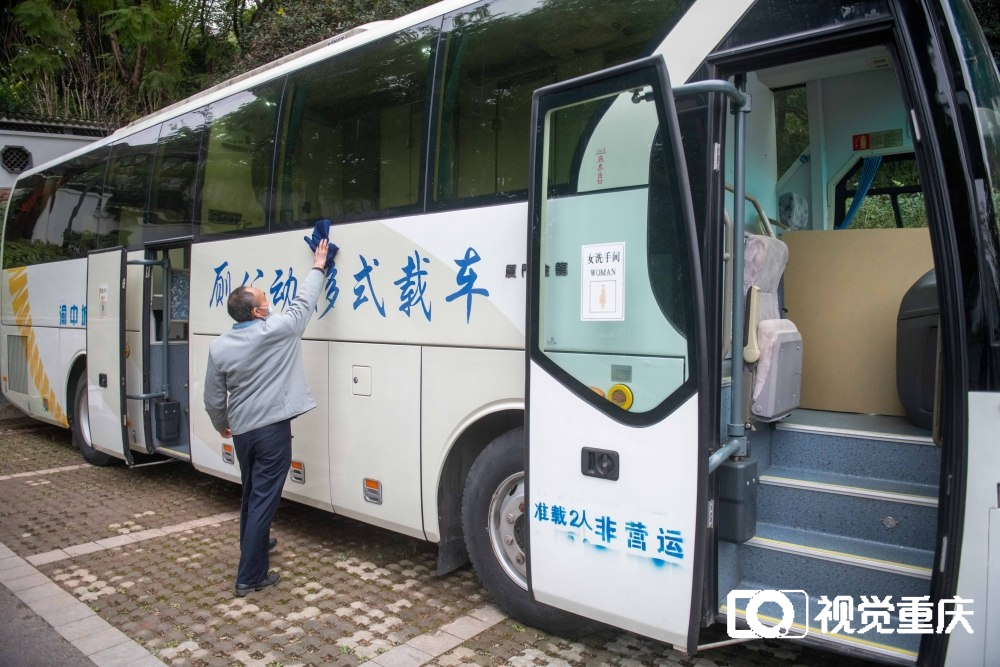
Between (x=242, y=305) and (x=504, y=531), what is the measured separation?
82.0 inches

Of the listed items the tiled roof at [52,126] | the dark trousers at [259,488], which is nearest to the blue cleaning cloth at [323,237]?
the dark trousers at [259,488]

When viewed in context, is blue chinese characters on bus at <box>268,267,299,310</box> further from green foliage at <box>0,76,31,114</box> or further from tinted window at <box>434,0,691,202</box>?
green foliage at <box>0,76,31,114</box>

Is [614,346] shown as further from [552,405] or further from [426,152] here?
[426,152]

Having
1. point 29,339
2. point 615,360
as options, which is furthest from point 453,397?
point 29,339

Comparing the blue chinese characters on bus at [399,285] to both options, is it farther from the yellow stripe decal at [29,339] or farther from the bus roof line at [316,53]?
the yellow stripe decal at [29,339]

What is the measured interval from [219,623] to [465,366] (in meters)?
A: 1.97

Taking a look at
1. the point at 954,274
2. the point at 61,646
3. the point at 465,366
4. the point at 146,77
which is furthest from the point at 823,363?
the point at 146,77

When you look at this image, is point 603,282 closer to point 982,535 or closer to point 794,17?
point 794,17

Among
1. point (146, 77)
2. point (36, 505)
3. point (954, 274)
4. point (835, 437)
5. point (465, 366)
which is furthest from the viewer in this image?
point (146, 77)

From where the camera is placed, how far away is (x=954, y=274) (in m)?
2.61

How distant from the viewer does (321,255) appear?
4.70 meters

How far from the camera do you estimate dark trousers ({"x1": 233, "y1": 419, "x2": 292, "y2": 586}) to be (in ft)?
14.6

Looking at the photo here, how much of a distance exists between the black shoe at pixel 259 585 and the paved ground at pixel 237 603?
0.20ft

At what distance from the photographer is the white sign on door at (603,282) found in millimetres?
3150
